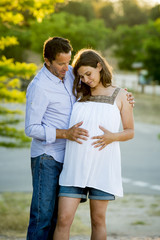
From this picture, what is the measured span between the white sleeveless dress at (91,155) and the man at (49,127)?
0.21ft

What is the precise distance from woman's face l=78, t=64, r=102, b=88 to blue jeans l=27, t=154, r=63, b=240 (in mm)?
579

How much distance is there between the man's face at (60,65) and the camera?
3055 millimetres

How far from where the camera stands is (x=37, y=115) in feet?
9.89

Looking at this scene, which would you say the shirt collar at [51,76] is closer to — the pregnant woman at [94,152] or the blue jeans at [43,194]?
the pregnant woman at [94,152]

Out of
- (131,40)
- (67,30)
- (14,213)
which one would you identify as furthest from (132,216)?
(131,40)

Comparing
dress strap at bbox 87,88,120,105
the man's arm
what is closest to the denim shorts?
the man's arm

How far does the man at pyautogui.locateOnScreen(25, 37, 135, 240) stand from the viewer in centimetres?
302

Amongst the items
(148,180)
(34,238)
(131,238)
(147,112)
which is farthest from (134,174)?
(147,112)

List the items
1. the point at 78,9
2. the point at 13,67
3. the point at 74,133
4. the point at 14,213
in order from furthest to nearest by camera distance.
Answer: the point at 78,9
the point at 14,213
the point at 13,67
the point at 74,133

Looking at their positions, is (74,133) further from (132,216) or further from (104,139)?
(132,216)

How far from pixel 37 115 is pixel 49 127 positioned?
0.12m

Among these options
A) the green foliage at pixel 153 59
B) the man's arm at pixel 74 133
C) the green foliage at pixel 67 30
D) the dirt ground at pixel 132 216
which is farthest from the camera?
the green foliage at pixel 67 30

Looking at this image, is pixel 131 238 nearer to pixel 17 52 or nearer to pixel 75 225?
pixel 75 225

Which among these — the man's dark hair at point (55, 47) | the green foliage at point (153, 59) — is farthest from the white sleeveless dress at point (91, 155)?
the green foliage at point (153, 59)
